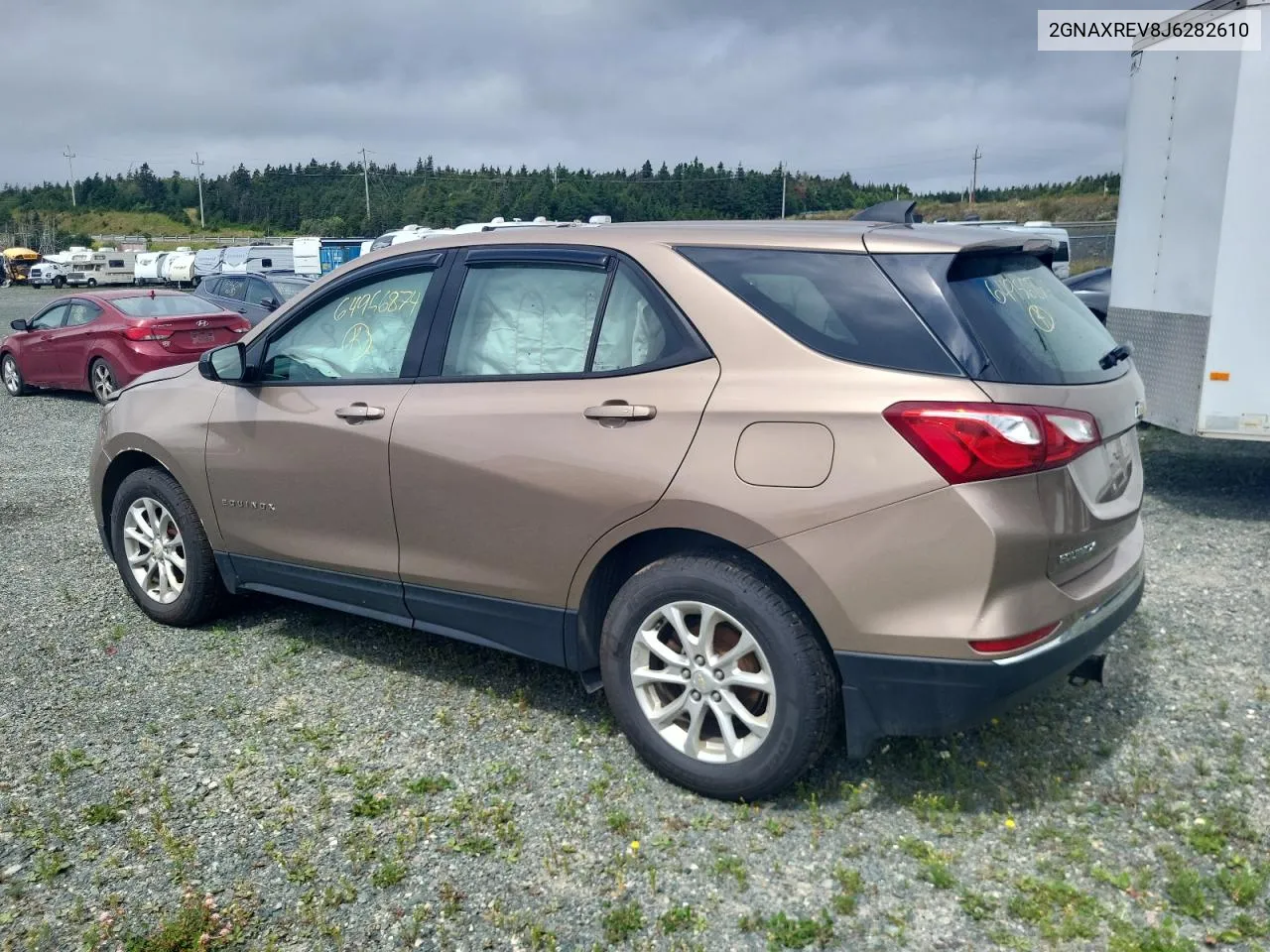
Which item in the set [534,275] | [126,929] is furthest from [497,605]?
[126,929]

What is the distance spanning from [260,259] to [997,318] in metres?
41.2

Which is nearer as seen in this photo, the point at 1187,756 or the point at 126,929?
the point at 126,929

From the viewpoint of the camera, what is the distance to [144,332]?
42.3ft

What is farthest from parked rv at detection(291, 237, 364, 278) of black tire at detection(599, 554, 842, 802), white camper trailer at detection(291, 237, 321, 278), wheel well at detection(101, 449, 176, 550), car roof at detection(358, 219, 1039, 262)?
black tire at detection(599, 554, 842, 802)

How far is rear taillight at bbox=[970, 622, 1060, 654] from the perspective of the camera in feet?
9.55

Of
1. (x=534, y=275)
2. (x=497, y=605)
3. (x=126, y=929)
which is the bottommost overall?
(x=126, y=929)

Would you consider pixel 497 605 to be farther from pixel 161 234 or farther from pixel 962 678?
pixel 161 234

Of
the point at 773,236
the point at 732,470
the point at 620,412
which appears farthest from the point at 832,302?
the point at 620,412

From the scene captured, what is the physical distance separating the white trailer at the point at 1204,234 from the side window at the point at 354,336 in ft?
17.0

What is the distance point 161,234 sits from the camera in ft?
378

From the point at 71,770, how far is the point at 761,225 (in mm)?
3139

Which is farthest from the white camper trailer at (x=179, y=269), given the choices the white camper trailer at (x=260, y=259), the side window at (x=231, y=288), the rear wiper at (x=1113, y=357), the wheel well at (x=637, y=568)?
the rear wiper at (x=1113, y=357)

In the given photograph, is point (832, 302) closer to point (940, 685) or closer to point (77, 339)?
point (940, 685)

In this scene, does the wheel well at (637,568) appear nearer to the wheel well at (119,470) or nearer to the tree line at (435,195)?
the wheel well at (119,470)
